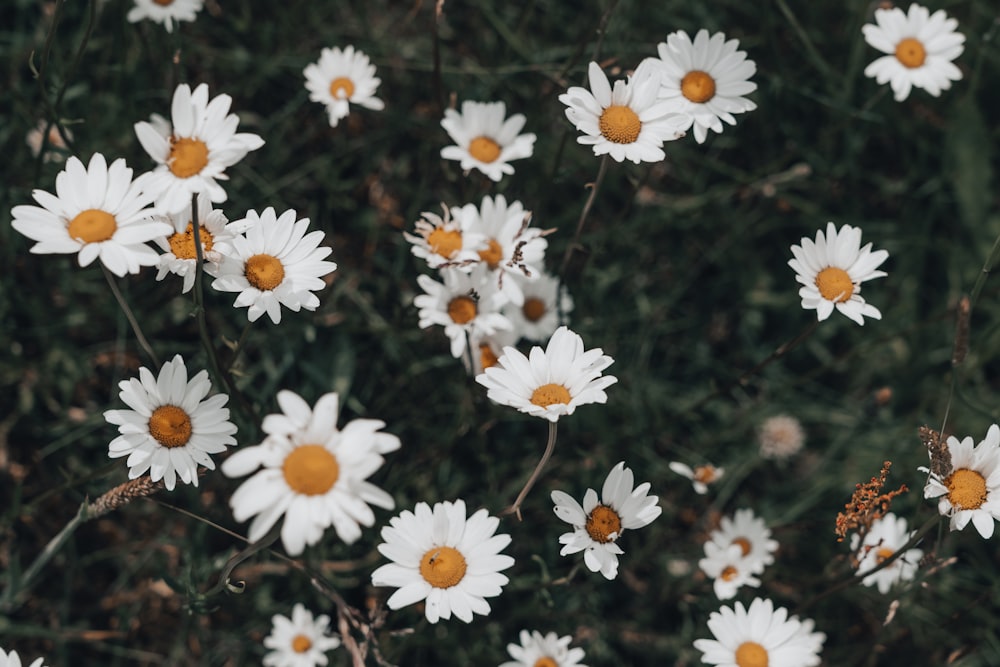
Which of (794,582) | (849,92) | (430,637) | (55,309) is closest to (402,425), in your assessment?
(430,637)

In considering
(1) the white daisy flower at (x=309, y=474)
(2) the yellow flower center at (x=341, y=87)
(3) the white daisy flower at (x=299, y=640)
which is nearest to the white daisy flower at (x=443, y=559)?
(1) the white daisy flower at (x=309, y=474)

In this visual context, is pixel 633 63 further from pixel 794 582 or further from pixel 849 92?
pixel 794 582

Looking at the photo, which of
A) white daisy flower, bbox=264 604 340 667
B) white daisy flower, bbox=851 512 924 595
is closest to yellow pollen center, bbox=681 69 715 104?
white daisy flower, bbox=851 512 924 595

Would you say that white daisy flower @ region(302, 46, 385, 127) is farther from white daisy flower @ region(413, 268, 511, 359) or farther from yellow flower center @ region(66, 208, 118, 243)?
yellow flower center @ region(66, 208, 118, 243)

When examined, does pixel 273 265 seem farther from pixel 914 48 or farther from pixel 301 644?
pixel 914 48

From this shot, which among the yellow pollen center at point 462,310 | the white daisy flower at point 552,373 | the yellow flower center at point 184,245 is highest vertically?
the yellow pollen center at point 462,310

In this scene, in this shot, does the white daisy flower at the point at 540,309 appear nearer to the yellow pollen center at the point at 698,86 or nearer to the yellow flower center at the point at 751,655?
the yellow pollen center at the point at 698,86
